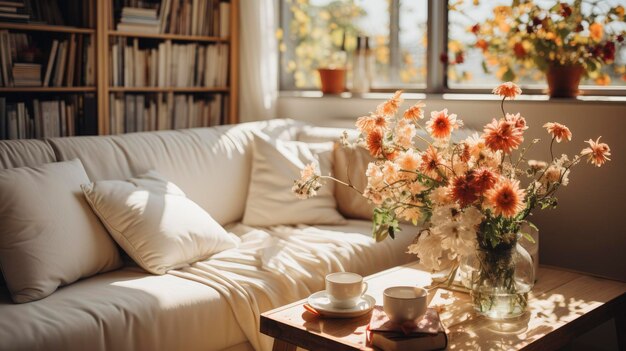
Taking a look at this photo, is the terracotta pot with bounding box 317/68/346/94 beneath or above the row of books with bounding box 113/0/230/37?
beneath

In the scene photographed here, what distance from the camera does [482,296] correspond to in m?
1.78

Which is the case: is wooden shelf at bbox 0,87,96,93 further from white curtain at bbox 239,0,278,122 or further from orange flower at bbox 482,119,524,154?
orange flower at bbox 482,119,524,154

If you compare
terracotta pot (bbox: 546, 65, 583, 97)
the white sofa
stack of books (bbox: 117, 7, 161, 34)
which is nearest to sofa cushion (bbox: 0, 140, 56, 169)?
the white sofa

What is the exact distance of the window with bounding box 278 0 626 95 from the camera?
123 inches

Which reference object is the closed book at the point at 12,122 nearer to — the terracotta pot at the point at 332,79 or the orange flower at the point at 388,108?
the terracotta pot at the point at 332,79

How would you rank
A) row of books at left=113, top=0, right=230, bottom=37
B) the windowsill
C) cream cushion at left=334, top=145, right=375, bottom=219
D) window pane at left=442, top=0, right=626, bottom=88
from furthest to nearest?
row of books at left=113, top=0, right=230, bottom=37, cream cushion at left=334, top=145, right=375, bottom=219, window pane at left=442, top=0, right=626, bottom=88, the windowsill

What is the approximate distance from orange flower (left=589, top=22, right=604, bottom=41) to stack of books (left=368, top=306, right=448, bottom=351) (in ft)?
5.81

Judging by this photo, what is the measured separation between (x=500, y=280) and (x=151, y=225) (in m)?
1.22

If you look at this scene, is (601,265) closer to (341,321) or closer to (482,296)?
(482,296)

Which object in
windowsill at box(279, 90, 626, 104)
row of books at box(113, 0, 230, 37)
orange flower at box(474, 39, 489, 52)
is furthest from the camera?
row of books at box(113, 0, 230, 37)

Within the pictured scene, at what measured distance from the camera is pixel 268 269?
2.35 metres

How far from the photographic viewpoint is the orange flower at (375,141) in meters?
1.71

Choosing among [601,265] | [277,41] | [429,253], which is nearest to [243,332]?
[429,253]

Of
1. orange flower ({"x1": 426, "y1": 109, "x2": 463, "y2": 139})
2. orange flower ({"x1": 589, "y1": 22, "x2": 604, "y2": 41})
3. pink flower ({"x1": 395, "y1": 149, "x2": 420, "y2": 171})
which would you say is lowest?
pink flower ({"x1": 395, "y1": 149, "x2": 420, "y2": 171})
